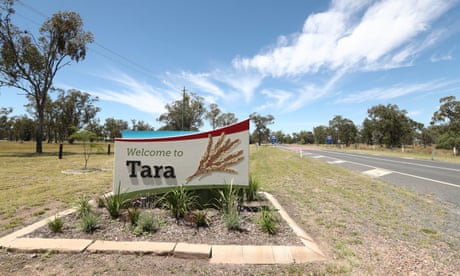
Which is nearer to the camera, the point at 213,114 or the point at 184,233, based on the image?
the point at 184,233

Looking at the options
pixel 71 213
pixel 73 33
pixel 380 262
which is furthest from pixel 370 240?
pixel 73 33

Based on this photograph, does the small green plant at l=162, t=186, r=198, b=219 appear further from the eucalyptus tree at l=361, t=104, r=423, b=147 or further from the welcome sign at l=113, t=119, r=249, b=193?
the eucalyptus tree at l=361, t=104, r=423, b=147

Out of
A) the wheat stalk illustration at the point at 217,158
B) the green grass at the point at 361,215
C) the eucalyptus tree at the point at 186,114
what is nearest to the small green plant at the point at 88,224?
the wheat stalk illustration at the point at 217,158

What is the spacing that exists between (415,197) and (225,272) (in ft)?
18.5

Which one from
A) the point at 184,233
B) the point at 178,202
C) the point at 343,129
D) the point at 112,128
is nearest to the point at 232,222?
the point at 184,233

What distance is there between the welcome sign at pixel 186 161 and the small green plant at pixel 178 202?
18 cm

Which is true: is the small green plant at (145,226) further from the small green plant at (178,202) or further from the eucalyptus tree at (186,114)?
the eucalyptus tree at (186,114)

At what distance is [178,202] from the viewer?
3520 millimetres

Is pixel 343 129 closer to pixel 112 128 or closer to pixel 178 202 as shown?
pixel 178 202

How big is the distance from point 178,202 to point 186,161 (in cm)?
79

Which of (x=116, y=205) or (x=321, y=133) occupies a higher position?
(x=321, y=133)

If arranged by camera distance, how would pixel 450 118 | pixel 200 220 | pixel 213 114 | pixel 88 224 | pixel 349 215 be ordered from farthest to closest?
pixel 213 114 → pixel 450 118 → pixel 349 215 → pixel 200 220 → pixel 88 224

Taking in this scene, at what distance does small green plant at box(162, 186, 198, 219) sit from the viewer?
3.48 m

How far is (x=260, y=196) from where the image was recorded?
4.94m
